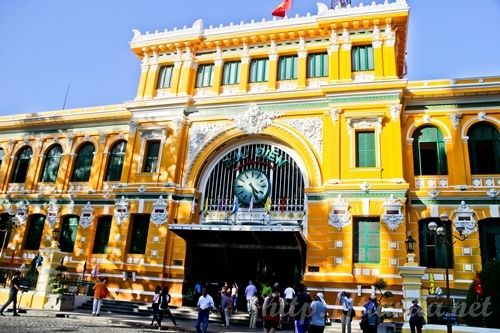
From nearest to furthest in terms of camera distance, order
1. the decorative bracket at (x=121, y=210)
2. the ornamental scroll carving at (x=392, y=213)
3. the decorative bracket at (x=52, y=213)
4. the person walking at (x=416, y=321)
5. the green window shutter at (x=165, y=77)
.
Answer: the person walking at (x=416, y=321) → the ornamental scroll carving at (x=392, y=213) → the decorative bracket at (x=121, y=210) → the green window shutter at (x=165, y=77) → the decorative bracket at (x=52, y=213)

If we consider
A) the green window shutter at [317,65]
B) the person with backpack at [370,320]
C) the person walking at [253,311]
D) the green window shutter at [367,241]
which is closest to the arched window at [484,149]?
the green window shutter at [367,241]

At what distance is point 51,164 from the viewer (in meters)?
28.4

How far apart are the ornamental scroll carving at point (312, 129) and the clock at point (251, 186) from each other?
9.87 ft

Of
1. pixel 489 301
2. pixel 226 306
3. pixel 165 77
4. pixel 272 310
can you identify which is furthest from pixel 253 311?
pixel 165 77

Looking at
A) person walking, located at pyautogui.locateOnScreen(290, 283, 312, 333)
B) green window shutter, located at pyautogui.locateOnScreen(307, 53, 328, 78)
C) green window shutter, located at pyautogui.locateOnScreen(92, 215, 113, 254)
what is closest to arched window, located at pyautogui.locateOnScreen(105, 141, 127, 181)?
green window shutter, located at pyautogui.locateOnScreen(92, 215, 113, 254)

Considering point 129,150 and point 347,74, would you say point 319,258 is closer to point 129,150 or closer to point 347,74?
point 347,74

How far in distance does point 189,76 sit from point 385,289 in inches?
624

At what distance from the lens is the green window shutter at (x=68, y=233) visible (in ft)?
83.6

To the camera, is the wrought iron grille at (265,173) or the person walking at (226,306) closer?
the person walking at (226,306)

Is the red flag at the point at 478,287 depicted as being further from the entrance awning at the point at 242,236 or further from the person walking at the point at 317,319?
the entrance awning at the point at 242,236

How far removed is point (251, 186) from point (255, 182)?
0.98 feet

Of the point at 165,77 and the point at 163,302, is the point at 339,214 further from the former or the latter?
the point at 165,77

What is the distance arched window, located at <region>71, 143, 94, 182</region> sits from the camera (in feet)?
88.8

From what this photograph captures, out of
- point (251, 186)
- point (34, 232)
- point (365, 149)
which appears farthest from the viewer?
point (34, 232)
